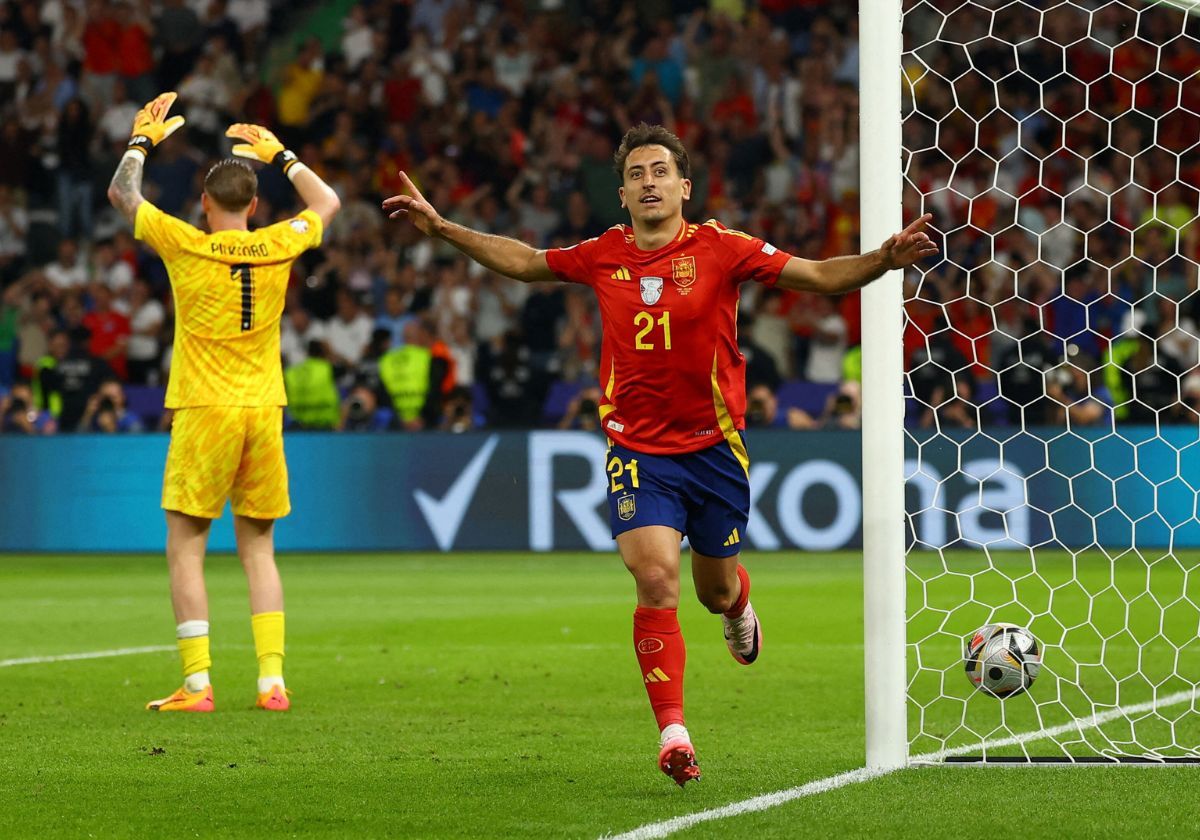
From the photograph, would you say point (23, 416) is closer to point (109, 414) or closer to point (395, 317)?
point (109, 414)

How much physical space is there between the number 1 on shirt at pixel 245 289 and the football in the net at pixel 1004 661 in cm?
306

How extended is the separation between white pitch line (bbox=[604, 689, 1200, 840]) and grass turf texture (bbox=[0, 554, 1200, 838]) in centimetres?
7

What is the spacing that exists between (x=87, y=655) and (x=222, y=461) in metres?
2.36

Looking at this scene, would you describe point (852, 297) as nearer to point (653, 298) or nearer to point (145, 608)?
point (145, 608)

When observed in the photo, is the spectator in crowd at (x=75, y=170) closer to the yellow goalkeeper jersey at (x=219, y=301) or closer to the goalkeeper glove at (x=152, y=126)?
the goalkeeper glove at (x=152, y=126)

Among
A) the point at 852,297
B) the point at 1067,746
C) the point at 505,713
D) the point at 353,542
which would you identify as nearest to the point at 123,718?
Answer: the point at 505,713

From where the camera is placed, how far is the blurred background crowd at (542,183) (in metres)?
15.9

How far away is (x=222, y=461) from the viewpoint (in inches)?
288

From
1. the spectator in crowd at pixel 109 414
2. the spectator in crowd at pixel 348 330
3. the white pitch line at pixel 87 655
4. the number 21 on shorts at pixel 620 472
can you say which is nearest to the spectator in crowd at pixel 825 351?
the spectator in crowd at pixel 348 330

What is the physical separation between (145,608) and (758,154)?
32.8ft

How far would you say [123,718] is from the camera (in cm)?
696

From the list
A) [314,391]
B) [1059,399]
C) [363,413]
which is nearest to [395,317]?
[314,391]

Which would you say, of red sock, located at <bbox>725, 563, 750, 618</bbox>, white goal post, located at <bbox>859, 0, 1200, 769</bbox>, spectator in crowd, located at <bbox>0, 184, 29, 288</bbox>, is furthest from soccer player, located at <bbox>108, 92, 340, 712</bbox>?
spectator in crowd, located at <bbox>0, 184, 29, 288</bbox>

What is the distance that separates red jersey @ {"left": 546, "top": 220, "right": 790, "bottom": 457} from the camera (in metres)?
5.63
